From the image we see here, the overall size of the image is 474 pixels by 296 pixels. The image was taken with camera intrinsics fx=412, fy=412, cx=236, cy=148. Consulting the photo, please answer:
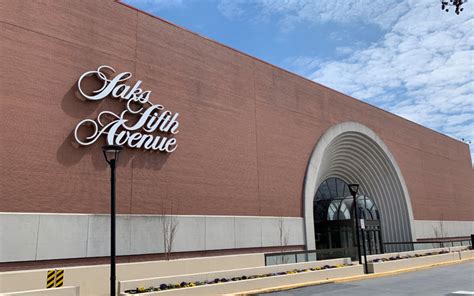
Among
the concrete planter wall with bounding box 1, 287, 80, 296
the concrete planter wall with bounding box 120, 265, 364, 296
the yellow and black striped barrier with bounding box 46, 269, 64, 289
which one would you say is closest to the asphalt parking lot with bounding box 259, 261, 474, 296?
the concrete planter wall with bounding box 120, 265, 364, 296

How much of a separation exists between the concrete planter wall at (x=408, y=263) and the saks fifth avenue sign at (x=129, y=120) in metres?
12.8

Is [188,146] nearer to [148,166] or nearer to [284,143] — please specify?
[148,166]

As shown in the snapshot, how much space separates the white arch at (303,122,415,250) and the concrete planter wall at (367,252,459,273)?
856 cm

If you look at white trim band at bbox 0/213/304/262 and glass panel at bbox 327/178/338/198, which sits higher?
glass panel at bbox 327/178/338/198

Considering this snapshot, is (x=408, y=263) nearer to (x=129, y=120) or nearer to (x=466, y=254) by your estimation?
(x=466, y=254)

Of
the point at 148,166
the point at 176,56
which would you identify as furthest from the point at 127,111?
the point at 176,56

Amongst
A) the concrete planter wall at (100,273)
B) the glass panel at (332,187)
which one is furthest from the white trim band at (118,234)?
the glass panel at (332,187)

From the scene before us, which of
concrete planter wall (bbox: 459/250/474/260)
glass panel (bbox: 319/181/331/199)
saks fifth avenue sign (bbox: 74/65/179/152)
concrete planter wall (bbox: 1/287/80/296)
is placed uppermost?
saks fifth avenue sign (bbox: 74/65/179/152)

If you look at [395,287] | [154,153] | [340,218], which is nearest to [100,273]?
[154,153]

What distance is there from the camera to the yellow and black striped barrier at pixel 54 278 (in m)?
13.6

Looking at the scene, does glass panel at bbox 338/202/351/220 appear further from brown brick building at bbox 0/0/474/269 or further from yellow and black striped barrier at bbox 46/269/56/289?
yellow and black striped barrier at bbox 46/269/56/289

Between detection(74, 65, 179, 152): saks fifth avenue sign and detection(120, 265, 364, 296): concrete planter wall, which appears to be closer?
detection(120, 265, 364, 296): concrete planter wall

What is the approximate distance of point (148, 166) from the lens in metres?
20.4

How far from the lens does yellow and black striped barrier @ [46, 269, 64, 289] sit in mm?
13609
